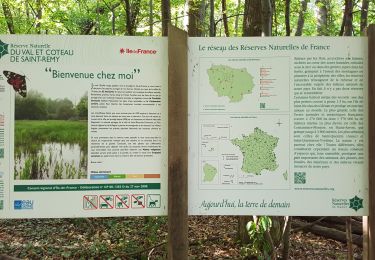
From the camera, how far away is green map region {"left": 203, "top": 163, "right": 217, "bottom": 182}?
3549 millimetres

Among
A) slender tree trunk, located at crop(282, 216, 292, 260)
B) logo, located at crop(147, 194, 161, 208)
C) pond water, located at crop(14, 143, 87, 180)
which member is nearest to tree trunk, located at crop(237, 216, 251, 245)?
slender tree trunk, located at crop(282, 216, 292, 260)

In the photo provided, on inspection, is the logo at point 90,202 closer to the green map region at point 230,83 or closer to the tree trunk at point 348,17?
the green map region at point 230,83

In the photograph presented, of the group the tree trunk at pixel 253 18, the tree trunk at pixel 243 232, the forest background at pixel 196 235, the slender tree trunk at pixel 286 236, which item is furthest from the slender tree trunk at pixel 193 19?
the slender tree trunk at pixel 286 236

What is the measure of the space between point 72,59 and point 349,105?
2.45 metres

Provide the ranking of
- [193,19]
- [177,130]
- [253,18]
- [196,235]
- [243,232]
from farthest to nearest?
[193,19]
[196,235]
[243,232]
[253,18]
[177,130]

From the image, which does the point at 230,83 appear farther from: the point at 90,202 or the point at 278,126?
the point at 90,202

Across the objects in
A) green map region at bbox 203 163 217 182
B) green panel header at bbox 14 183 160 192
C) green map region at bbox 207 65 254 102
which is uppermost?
green map region at bbox 207 65 254 102

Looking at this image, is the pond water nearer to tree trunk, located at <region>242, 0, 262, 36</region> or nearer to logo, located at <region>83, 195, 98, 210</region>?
logo, located at <region>83, 195, 98, 210</region>

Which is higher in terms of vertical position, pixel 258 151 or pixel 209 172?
pixel 258 151

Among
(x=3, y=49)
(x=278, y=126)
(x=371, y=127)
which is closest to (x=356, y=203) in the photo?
(x=371, y=127)

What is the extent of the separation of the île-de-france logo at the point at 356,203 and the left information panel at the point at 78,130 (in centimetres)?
163

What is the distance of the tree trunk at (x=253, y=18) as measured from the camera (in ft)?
18.2

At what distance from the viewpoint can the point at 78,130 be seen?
11.5 ft

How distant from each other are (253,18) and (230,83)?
2.38 m
